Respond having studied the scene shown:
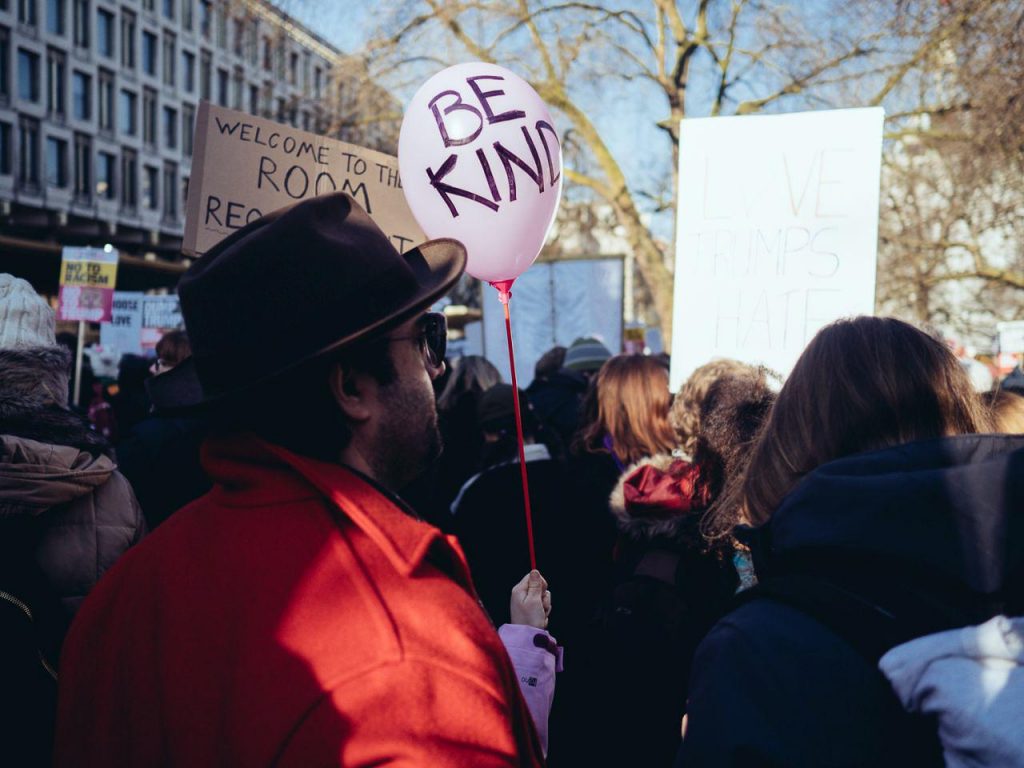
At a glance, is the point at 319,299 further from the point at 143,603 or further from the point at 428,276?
the point at 143,603

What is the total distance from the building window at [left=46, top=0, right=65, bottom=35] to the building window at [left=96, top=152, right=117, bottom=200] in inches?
219

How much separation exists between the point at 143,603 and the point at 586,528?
94.2 inches

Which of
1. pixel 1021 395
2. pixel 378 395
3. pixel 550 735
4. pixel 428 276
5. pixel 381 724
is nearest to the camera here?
pixel 381 724

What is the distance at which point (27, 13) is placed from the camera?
40875 mm

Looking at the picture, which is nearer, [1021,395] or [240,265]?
[240,265]

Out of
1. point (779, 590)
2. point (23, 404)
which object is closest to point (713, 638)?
point (779, 590)

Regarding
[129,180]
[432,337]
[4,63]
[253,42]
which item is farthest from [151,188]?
[432,337]

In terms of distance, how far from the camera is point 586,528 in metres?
3.64

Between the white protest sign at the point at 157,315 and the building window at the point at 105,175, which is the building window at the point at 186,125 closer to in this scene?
the building window at the point at 105,175

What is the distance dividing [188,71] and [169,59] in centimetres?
180

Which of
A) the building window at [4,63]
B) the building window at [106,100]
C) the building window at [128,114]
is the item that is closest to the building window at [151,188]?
the building window at [128,114]

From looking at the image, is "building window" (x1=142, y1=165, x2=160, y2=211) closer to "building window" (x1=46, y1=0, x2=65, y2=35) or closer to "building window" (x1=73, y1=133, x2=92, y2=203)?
"building window" (x1=73, y1=133, x2=92, y2=203)

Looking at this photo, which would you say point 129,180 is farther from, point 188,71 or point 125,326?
point 125,326

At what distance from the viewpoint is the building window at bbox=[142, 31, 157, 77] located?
48.8 m
